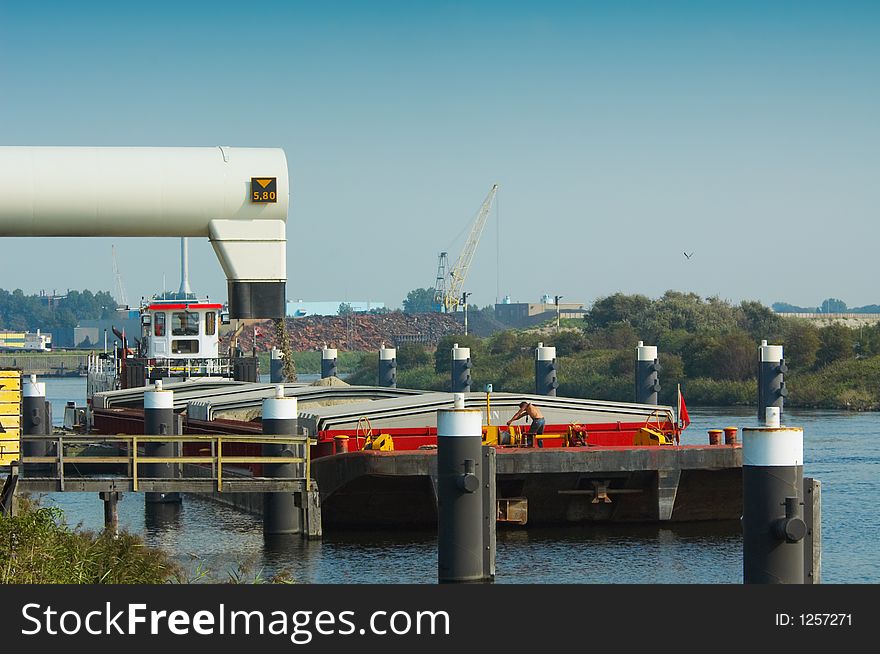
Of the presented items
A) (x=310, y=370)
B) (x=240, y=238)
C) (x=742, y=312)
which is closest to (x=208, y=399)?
(x=240, y=238)

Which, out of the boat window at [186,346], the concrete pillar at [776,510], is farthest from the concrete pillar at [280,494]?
the boat window at [186,346]

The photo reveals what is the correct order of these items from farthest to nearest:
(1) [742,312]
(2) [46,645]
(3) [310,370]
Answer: (3) [310,370] < (1) [742,312] < (2) [46,645]

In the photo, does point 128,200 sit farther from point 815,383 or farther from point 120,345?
point 815,383

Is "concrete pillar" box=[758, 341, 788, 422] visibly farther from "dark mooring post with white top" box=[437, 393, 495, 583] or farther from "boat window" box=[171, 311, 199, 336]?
"dark mooring post with white top" box=[437, 393, 495, 583]

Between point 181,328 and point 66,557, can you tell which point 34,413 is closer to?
point 181,328

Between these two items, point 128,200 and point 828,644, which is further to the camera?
point 128,200

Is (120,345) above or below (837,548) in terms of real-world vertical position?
above

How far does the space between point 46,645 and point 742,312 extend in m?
104

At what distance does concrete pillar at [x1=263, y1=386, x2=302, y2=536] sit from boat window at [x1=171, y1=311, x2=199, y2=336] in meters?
23.1

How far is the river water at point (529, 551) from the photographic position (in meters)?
24.1

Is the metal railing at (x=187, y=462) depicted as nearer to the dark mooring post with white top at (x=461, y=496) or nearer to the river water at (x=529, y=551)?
the river water at (x=529, y=551)

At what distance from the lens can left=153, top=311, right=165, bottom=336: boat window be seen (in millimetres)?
49094

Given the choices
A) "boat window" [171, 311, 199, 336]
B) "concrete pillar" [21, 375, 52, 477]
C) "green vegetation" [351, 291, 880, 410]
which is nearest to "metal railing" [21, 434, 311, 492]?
"concrete pillar" [21, 375, 52, 477]

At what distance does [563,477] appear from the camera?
27.2 meters
